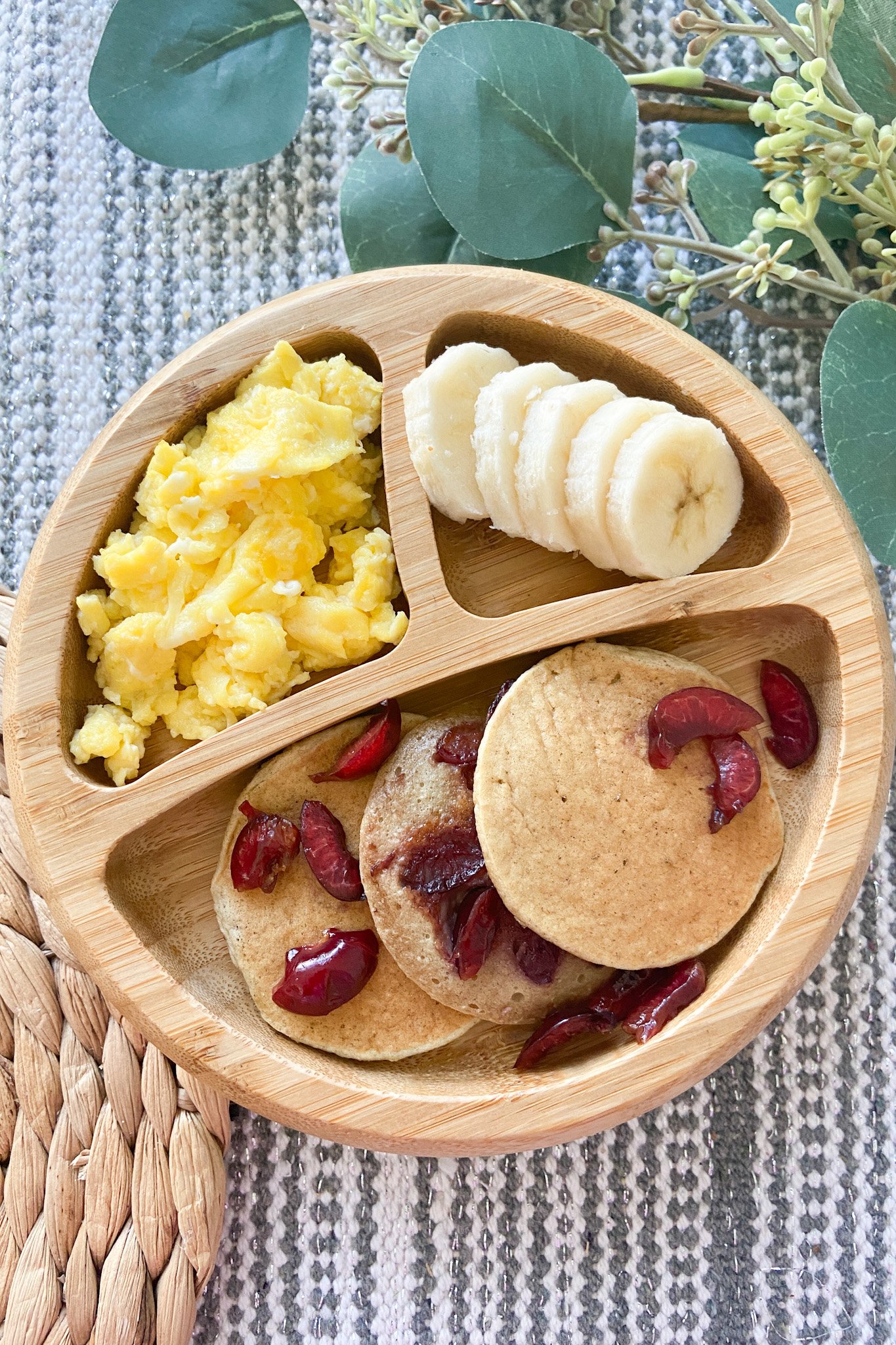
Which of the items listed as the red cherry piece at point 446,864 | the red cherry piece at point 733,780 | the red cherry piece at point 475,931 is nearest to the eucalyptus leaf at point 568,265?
the red cherry piece at point 733,780

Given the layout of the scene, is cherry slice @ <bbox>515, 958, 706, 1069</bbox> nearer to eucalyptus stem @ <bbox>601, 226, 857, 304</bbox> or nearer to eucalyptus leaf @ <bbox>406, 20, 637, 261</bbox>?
eucalyptus stem @ <bbox>601, 226, 857, 304</bbox>

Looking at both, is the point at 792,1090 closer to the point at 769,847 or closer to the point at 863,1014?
the point at 863,1014

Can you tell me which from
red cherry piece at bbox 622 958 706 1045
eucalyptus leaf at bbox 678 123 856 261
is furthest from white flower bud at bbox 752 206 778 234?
red cherry piece at bbox 622 958 706 1045

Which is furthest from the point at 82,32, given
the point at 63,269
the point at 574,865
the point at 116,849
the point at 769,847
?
the point at 769,847

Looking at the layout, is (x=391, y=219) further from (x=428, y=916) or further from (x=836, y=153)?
(x=428, y=916)

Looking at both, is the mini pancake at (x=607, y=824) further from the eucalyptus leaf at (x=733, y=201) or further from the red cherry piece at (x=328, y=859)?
the eucalyptus leaf at (x=733, y=201)
